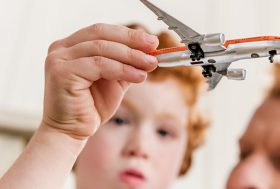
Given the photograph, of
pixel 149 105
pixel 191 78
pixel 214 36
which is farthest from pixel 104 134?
pixel 214 36

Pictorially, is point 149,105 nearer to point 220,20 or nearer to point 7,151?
point 7,151

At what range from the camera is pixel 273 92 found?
3.07 feet

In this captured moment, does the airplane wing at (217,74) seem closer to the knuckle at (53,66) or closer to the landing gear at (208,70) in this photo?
the landing gear at (208,70)

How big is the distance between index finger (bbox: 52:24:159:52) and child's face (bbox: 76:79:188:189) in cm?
31

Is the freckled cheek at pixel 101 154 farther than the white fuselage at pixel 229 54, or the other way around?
the freckled cheek at pixel 101 154

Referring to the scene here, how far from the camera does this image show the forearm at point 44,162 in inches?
20.3

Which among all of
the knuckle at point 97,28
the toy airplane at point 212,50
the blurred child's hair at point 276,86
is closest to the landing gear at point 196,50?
the toy airplane at point 212,50

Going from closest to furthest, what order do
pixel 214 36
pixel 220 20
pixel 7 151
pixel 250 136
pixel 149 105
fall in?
pixel 214 36, pixel 149 105, pixel 250 136, pixel 7 151, pixel 220 20

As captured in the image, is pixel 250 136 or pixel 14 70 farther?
pixel 14 70

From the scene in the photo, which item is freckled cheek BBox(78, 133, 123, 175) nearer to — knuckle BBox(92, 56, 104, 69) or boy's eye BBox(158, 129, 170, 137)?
boy's eye BBox(158, 129, 170, 137)

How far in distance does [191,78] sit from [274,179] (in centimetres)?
25

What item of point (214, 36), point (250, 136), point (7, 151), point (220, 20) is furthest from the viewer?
point (220, 20)

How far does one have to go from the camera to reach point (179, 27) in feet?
1.63

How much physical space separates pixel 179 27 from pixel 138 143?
14.6 inches
